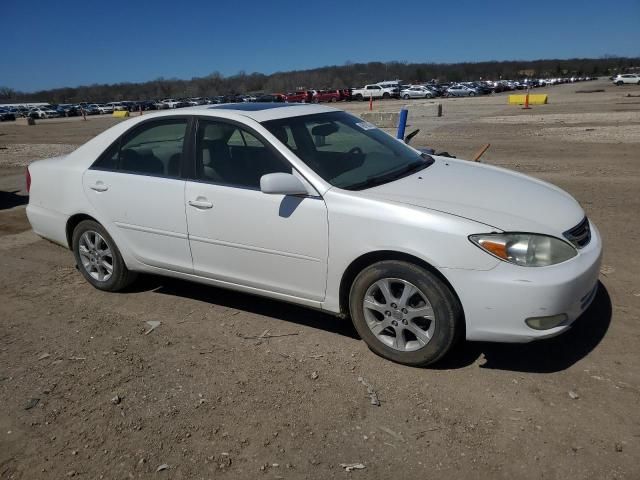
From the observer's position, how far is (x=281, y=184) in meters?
3.46

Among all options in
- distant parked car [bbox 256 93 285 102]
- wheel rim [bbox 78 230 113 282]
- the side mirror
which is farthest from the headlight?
distant parked car [bbox 256 93 285 102]

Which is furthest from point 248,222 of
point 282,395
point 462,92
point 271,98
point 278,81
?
point 278,81

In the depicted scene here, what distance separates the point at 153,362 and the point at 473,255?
2.24m

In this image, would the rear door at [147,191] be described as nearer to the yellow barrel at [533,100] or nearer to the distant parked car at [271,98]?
the distant parked car at [271,98]

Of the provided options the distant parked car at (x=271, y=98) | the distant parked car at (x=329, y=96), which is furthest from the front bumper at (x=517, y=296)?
the distant parked car at (x=329, y=96)

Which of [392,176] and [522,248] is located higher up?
[392,176]

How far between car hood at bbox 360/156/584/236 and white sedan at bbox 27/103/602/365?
2cm

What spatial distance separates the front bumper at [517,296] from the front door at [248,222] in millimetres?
947

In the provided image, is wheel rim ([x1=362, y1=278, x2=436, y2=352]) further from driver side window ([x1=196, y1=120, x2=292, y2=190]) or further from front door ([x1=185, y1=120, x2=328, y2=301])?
driver side window ([x1=196, y1=120, x2=292, y2=190])

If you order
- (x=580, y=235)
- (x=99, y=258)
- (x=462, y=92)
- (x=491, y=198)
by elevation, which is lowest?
(x=462, y=92)

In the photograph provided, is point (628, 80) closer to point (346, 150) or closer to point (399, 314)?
point (346, 150)

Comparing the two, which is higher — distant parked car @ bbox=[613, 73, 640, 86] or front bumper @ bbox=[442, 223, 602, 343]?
front bumper @ bbox=[442, 223, 602, 343]

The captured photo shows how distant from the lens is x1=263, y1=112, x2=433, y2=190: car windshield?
3754 millimetres

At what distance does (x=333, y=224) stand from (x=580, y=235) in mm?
1556
